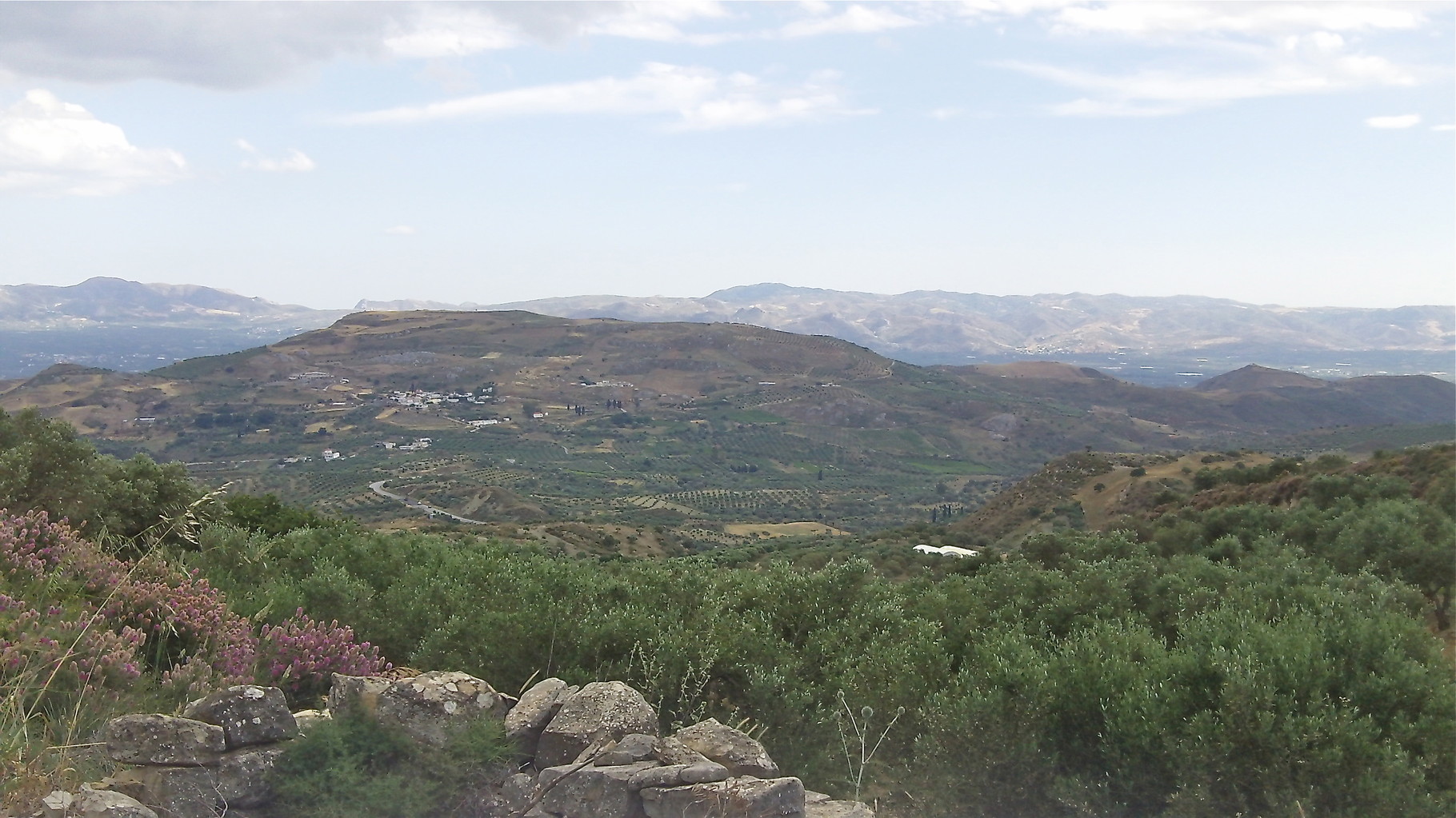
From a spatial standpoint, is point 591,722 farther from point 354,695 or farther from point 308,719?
point 308,719

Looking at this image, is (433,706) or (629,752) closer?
(629,752)

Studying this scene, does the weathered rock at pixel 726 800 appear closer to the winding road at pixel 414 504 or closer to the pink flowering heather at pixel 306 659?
the pink flowering heather at pixel 306 659

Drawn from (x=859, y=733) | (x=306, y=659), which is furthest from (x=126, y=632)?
(x=859, y=733)

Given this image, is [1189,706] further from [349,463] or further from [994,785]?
[349,463]

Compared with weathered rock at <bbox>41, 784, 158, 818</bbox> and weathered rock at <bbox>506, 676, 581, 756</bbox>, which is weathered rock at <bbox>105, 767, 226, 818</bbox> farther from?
weathered rock at <bbox>506, 676, 581, 756</bbox>

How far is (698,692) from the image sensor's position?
26.7ft

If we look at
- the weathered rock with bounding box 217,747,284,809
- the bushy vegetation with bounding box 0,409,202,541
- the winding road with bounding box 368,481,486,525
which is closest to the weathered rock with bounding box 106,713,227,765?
the weathered rock with bounding box 217,747,284,809

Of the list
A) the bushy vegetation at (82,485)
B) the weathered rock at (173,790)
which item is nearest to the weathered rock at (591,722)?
the weathered rock at (173,790)

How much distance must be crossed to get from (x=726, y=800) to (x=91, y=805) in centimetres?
381

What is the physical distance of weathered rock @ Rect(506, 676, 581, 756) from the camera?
22.1ft

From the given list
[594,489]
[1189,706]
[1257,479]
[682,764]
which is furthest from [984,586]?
[594,489]

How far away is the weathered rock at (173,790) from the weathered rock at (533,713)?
1.92 m

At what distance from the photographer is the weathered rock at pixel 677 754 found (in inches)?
245

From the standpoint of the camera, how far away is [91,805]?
538cm
